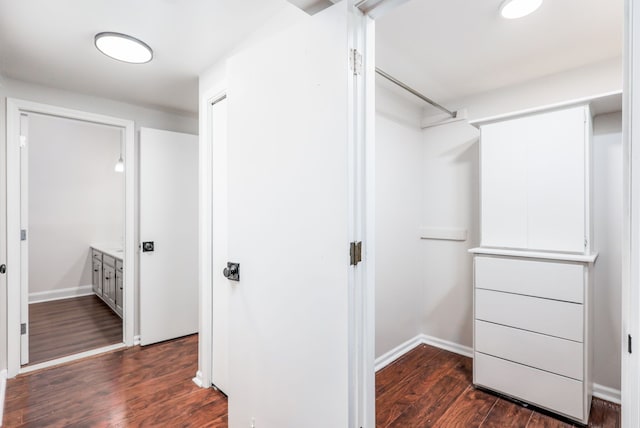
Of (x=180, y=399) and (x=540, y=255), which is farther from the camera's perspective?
(x=180, y=399)

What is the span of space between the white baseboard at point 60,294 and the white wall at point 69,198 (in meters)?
0.05

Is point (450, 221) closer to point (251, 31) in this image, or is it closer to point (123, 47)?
point (251, 31)

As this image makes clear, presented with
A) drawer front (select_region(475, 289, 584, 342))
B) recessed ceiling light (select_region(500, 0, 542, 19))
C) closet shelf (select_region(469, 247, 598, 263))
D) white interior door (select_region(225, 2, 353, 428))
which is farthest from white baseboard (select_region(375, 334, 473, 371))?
recessed ceiling light (select_region(500, 0, 542, 19))

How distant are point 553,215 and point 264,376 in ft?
6.60

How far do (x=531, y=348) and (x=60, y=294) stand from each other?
5.80 m

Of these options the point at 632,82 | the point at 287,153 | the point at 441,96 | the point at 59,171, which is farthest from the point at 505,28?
the point at 59,171

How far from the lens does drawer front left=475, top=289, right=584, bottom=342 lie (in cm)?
189

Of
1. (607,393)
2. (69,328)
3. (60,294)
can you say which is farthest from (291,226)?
(60,294)

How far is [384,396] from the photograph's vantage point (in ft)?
7.32

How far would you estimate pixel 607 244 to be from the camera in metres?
2.16

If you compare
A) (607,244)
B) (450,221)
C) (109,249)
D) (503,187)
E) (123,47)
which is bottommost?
(109,249)

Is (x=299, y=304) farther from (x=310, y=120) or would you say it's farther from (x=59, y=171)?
(x=59, y=171)

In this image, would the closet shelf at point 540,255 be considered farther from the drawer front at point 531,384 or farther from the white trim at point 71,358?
the white trim at point 71,358

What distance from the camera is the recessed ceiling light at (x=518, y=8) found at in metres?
1.56
